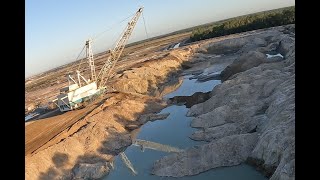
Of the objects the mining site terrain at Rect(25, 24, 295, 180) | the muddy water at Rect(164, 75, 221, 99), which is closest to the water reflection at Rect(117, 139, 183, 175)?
the mining site terrain at Rect(25, 24, 295, 180)

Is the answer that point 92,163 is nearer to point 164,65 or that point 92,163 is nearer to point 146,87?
point 146,87

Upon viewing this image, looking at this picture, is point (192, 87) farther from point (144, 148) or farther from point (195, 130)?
point (144, 148)

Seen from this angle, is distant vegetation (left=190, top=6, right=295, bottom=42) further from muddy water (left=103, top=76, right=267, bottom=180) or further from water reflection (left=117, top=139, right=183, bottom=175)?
water reflection (left=117, top=139, right=183, bottom=175)

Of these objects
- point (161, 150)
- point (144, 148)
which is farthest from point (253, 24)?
point (161, 150)

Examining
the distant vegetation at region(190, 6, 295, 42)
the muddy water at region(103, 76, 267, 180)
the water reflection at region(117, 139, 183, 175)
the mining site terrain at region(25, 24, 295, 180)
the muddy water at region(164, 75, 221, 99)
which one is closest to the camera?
the mining site terrain at region(25, 24, 295, 180)

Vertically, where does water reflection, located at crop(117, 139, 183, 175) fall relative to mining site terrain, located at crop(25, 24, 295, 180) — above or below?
below

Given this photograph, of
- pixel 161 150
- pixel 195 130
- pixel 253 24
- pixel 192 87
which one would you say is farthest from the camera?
pixel 253 24

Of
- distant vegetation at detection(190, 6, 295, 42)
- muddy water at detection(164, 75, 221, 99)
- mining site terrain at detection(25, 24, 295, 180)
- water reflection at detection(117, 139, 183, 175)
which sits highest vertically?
distant vegetation at detection(190, 6, 295, 42)

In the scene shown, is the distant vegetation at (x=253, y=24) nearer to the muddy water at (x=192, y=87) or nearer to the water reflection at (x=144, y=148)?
the muddy water at (x=192, y=87)

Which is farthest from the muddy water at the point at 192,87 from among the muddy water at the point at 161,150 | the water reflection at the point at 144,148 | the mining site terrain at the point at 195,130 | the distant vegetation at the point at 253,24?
the distant vegetation at the point at 253,24
